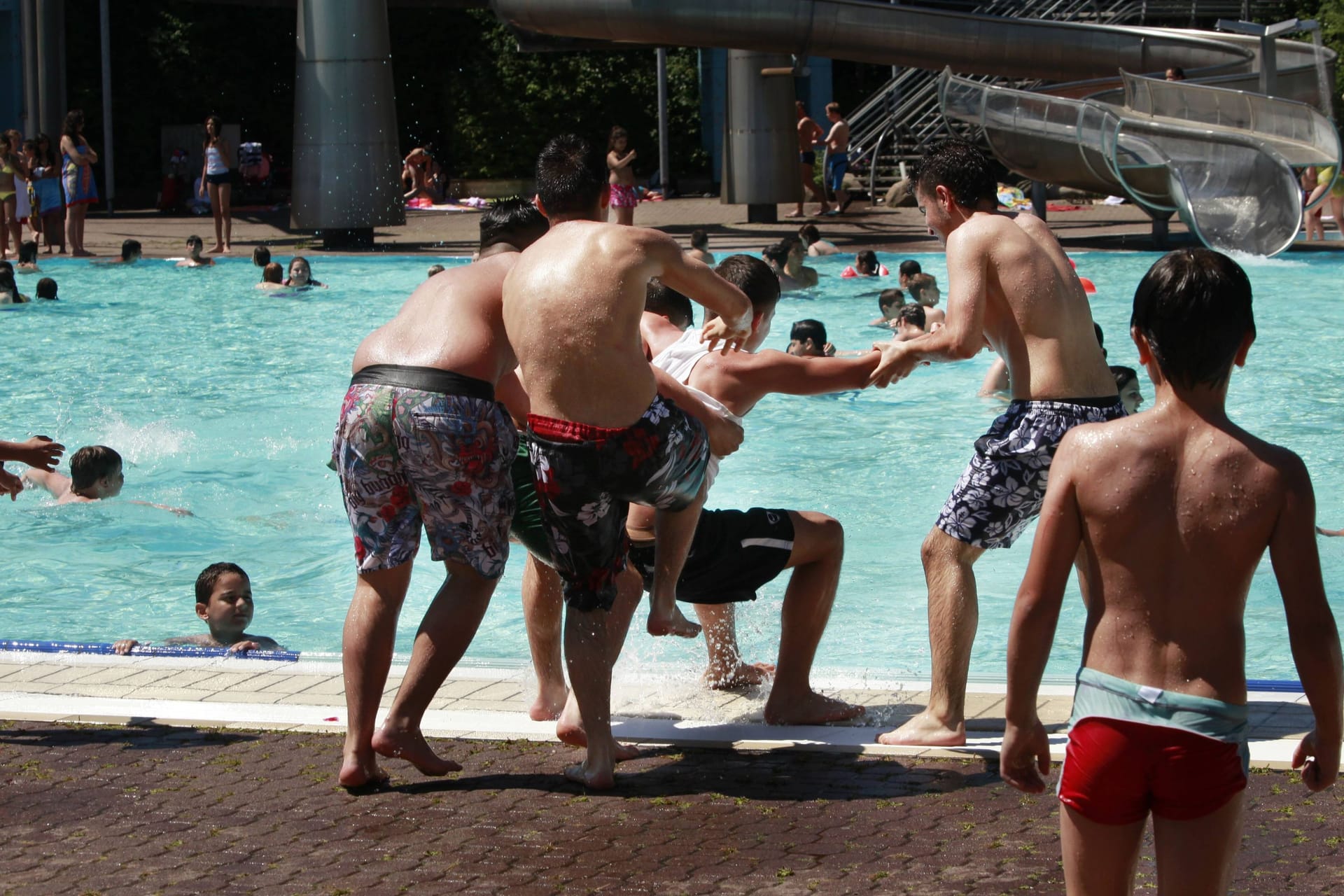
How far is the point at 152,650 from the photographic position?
18.6 feet

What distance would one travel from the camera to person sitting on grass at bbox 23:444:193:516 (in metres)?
8.97

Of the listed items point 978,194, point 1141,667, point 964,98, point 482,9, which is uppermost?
point 482,9

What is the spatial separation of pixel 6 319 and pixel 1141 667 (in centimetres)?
1546

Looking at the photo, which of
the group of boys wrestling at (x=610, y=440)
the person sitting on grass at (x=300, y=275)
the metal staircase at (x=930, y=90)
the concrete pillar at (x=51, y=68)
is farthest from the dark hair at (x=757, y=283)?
the metal staircase at (x=930, y=90)

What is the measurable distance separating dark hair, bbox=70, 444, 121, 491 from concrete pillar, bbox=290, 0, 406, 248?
11.8 meters

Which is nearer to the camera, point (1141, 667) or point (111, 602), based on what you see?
point (1141, 667)

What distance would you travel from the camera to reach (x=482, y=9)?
1233 inches

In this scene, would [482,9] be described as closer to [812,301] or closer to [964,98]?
[964,98]

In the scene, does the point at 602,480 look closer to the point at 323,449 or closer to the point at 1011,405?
the point at 1011,405

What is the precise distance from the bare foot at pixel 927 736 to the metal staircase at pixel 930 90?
21.2m

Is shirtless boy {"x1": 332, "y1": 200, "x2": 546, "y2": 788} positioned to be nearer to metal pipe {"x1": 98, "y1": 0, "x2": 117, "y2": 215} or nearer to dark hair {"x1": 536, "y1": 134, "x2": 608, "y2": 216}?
dark hair {"x1": 536, "y1": 134, "x2": 608, "y2": 216}

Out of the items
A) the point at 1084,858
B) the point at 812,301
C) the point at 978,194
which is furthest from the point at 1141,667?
the point at 812,301

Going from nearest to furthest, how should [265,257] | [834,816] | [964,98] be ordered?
[834,816], [265,257], [964,98]

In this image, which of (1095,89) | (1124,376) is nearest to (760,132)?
(1095,89)
